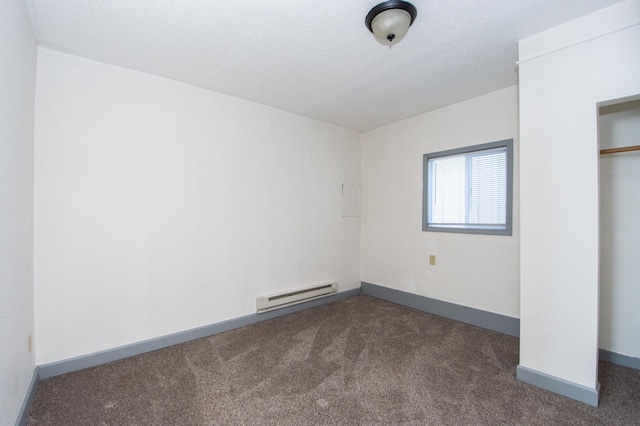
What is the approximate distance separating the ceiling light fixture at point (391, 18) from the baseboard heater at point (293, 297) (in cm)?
268

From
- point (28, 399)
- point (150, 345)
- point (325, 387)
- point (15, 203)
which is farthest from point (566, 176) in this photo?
point (28, 399)

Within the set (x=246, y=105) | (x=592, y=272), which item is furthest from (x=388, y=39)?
(x=592, y=272)

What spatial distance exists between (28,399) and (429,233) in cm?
362

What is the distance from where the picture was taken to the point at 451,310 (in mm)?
3125

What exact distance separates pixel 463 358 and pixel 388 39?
2.48 metres

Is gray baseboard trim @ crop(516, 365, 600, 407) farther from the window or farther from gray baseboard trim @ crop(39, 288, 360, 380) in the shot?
gray baseboard trim @ crop(39, 288, 360, 380)

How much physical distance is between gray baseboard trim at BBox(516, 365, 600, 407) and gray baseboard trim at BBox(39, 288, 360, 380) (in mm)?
2245

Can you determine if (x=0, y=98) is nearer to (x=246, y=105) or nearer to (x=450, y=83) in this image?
(x=246, y=105)

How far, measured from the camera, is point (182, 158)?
102 inches

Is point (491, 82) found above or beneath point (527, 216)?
above

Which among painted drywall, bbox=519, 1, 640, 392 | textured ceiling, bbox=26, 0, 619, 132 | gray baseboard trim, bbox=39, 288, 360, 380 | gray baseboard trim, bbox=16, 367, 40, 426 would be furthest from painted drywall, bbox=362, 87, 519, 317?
gray baseboard trim, bbox=16, 367, 40, 426

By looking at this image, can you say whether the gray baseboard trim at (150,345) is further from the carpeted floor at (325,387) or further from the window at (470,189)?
the window at (470,189)

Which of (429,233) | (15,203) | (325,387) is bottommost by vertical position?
(325,387)

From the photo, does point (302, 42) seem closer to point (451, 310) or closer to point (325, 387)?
point (325, 387)
